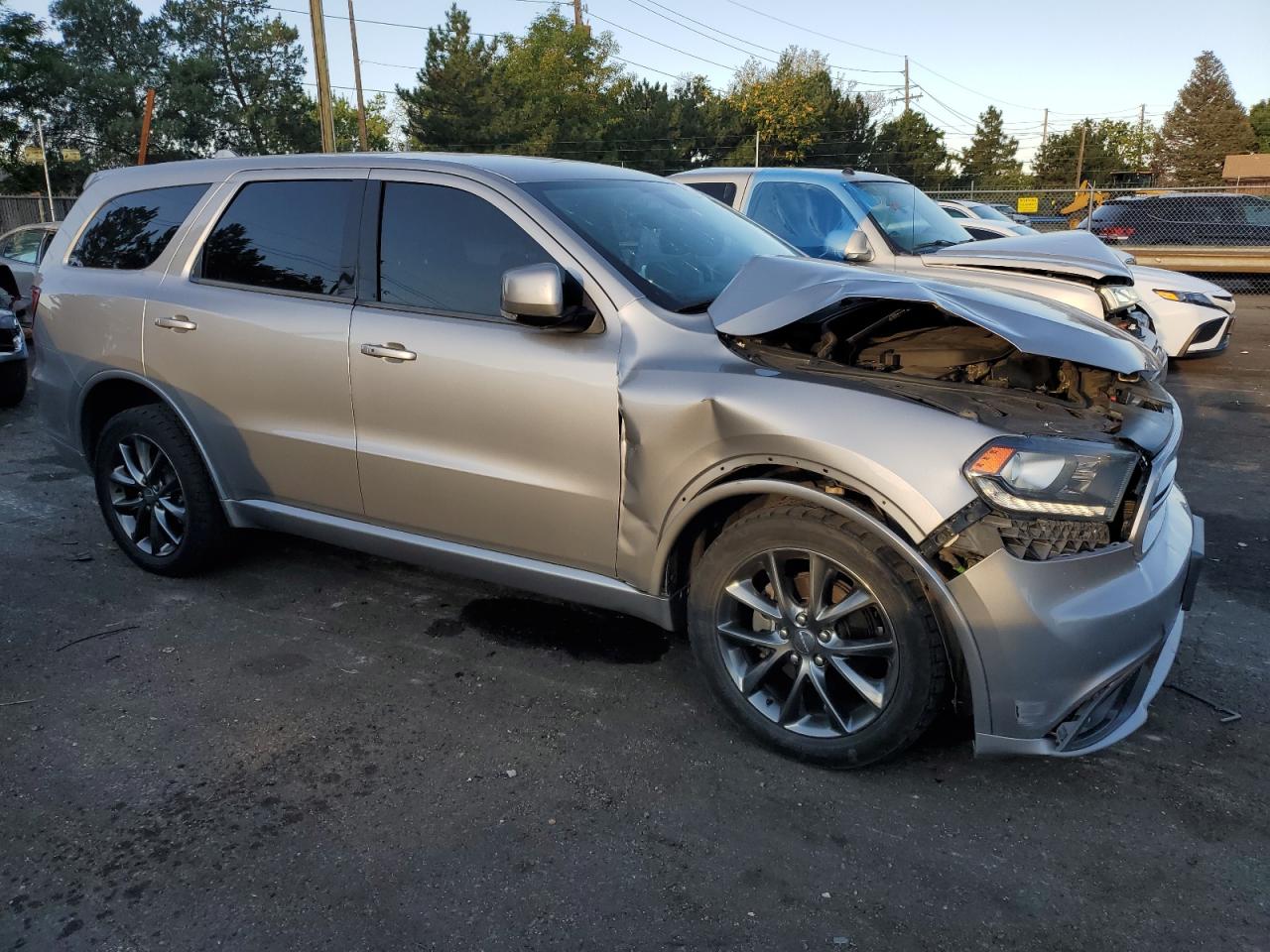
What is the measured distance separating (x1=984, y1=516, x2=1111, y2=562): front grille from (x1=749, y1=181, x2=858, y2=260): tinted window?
4.66 metres

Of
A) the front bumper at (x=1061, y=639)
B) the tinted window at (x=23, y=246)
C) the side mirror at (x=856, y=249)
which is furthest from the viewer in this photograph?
the tinted window at (x=23, y=246)

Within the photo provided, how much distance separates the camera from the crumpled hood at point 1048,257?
18.1 feet

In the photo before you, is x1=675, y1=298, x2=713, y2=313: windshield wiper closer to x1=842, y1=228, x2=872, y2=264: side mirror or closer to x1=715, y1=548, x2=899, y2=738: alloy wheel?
x1=715, y1=548, x2=899, y2=738: alloy wheel

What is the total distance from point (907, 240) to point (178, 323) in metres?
5.07

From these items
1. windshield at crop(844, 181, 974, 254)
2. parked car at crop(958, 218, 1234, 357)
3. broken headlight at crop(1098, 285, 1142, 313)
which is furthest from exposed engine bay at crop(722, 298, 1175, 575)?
parked car at crop(958, 218, 1234, 357)

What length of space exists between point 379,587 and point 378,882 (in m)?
2.15

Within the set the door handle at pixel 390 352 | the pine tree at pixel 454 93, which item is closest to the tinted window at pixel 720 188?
the door handle at pixel 390 352

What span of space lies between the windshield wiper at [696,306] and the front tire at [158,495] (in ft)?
7.92

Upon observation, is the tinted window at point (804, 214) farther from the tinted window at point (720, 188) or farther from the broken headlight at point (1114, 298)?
the broken headlight at point (1114, 298)

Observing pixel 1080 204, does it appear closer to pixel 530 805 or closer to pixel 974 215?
pixel 974 215

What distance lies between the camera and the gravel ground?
2418 mm

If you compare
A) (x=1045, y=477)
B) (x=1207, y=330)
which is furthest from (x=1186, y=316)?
(x=1045, y=477)

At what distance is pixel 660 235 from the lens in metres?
3.76

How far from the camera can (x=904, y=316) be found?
323 centimetres
